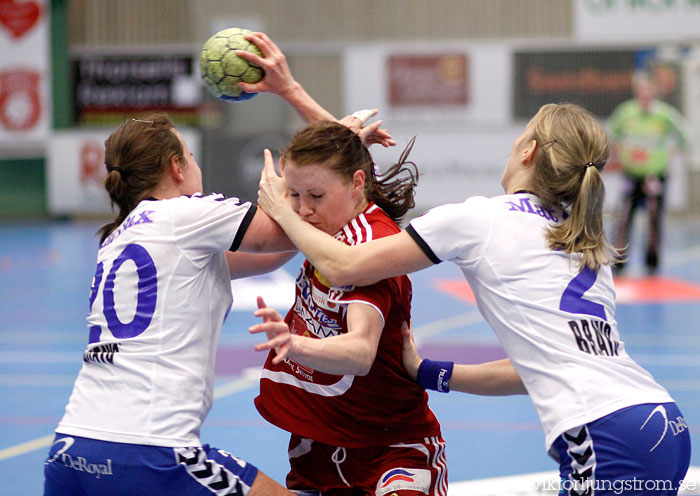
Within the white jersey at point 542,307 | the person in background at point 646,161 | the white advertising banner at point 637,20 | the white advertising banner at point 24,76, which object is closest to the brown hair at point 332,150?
the white jersey at point 542,307

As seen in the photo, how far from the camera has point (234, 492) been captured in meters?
2.79

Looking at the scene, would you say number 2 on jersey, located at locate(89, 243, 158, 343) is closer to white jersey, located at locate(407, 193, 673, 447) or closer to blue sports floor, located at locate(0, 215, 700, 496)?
white jersey, located at locate(407, 193, 673, 447)

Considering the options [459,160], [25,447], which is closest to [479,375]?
[25,447]

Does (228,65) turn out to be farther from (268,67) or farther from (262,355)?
(262,355)

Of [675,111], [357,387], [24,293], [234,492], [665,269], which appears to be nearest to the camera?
[234,492]

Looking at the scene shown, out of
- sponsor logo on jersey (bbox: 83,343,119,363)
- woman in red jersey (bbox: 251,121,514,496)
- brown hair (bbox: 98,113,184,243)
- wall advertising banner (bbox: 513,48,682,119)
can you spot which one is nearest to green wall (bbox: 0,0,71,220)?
wall advertising banner (bbox: 513,48,682,119)

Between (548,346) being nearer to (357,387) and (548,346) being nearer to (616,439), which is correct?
(616,439)

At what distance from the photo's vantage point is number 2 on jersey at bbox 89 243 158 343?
9.50ft

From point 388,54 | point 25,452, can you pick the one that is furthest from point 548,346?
point 388,54

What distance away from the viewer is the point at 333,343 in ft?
9.07

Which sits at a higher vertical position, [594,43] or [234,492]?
[594,43]

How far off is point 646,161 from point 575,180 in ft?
31.0

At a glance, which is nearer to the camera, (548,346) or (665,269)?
(548,346)

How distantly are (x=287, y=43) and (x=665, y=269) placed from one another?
9773mm
